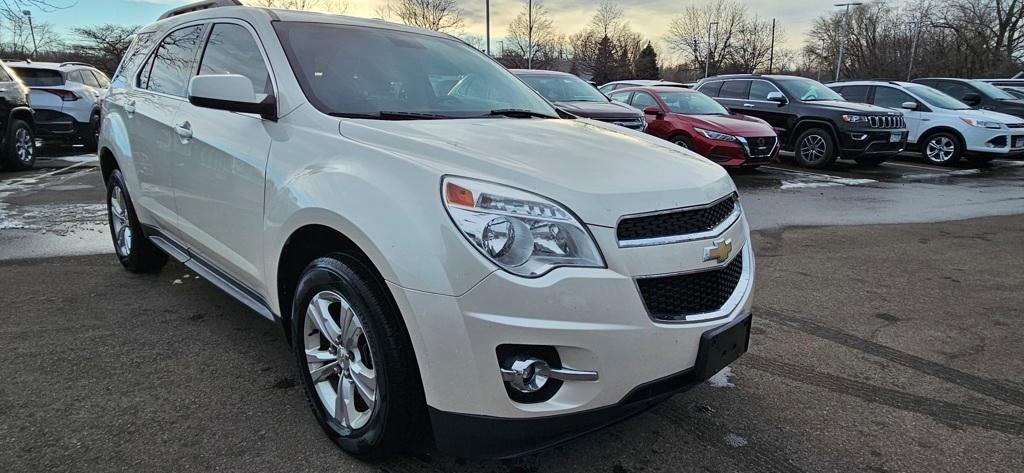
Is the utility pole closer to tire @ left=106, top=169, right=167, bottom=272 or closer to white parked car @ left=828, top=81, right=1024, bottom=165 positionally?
white parked car @ left=828, top=81, right=1024, bottom=165

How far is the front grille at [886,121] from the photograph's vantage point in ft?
37.2

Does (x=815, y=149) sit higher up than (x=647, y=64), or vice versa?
(x=647, y=64)

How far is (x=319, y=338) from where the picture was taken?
2.47 m

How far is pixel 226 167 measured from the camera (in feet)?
9.52

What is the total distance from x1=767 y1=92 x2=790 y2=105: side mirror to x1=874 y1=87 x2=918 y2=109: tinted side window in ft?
9.06

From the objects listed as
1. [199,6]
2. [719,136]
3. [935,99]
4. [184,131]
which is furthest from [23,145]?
[935,99]

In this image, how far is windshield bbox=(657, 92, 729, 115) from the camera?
10.8 meters

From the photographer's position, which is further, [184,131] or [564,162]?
[184,131]

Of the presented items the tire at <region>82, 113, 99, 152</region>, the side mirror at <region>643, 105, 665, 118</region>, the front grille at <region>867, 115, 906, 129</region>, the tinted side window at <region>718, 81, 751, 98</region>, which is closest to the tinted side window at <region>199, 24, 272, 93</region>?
the side mirror at <region>643, 105, 665, 118</region>

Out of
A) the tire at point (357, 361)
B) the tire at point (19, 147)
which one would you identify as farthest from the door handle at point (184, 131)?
the tire at point (19, 147)

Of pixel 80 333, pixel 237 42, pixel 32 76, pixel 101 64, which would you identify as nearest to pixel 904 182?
pixel 237 42

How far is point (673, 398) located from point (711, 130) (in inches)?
303

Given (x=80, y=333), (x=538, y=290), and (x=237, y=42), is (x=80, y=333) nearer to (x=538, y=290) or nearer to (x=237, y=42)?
(x=237, y=42)

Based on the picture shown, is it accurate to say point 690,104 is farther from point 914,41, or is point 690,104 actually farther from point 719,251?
Answer: point 914,41
